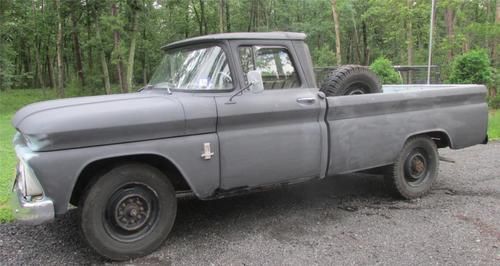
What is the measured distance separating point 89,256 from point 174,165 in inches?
42.1

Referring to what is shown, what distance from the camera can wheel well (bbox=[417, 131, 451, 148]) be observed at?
551 cm

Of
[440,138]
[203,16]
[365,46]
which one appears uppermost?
[203,16]

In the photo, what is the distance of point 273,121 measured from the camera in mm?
4293

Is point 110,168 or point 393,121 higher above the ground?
point 393,121

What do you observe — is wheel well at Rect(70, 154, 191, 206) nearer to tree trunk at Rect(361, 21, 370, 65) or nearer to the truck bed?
the truck bed

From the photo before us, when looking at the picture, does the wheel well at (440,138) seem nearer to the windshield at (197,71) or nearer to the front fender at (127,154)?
the windshield at (197,71)

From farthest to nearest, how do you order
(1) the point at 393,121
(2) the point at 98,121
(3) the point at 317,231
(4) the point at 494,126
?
(4) the point at 494,126
(1) the point at 393,121
(3) the point at 317,231
(2) the point at 98,121

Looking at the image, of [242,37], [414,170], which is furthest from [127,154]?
[414,170]

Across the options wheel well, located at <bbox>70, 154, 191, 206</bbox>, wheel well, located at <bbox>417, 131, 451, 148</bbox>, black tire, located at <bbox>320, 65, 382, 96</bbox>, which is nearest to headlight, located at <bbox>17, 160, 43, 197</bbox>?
wheel well, located at <bbox>70, 154, 191, 206</bbox>

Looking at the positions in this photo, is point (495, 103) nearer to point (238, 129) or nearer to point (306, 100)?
point (306, 100)

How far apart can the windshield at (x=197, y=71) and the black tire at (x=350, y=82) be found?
1.18 metres

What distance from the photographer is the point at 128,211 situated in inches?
148

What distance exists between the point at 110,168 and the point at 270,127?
1502mm

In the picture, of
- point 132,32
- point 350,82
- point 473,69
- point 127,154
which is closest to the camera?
point 127,154
